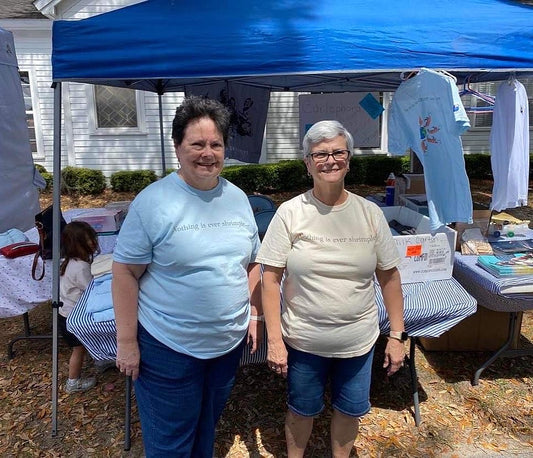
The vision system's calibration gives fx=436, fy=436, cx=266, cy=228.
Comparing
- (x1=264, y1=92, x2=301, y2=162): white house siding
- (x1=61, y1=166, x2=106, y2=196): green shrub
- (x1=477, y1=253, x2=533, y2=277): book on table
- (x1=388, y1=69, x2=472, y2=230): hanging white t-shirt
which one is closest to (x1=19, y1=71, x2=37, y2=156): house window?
(x1=61, y1=166, x2=106, y2=196): green shrub

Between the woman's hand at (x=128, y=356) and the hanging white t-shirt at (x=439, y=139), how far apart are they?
1817 mm

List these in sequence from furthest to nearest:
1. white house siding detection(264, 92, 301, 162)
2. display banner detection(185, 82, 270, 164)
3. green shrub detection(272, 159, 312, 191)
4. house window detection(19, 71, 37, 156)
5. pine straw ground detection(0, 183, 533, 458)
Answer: white house siding detection(264, 92, 301, 162) → green shrub detection(272, 159, 312, 191) → house window detection(19, 71, 37, 156) → display banner detection(185, 82, 270, 164) → pine straw ground detection(0, 183, 533, 458)

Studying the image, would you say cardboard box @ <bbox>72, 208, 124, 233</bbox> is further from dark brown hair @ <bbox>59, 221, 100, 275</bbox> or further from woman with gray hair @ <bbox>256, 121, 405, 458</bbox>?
woman with gray hair @ <bbox>256, 121, 405, 458</bbox>

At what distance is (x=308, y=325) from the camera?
1815 mm

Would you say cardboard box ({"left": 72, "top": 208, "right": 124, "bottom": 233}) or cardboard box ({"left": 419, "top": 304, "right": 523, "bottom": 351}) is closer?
cardboard box ({"left": 419, "top": 304, "right": 523, "bottom": 351})

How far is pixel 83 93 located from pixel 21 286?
25.0ft

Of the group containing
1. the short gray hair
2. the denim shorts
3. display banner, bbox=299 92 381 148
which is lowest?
the denim shorts

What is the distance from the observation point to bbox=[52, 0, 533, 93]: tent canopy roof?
229 centimetres

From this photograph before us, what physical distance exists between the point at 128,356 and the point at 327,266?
85cm

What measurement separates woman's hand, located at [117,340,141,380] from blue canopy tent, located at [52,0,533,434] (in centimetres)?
139

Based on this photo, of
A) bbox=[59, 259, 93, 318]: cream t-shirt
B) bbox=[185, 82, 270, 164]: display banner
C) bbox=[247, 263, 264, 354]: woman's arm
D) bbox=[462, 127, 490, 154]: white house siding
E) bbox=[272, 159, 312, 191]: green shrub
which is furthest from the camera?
bbox=[462, 127, 490, 154]: white house siding

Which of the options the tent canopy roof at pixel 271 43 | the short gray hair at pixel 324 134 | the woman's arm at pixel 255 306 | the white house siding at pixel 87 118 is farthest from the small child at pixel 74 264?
the white house siding at pixel 87 118

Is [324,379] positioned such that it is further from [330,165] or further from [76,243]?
[76,243]

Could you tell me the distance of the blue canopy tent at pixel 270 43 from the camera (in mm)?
2295
